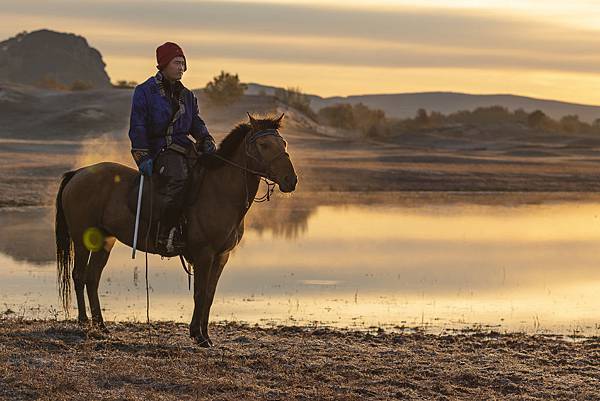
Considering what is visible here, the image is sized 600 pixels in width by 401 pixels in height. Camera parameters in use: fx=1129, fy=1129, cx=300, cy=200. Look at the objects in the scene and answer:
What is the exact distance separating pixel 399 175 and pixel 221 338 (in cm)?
2956

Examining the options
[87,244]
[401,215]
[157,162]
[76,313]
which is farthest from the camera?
[401,215]

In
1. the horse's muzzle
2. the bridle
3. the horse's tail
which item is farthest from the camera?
the horse's tail

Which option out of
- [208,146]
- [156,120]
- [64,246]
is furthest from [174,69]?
[64,246]

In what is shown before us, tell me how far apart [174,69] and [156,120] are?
475 millimetres

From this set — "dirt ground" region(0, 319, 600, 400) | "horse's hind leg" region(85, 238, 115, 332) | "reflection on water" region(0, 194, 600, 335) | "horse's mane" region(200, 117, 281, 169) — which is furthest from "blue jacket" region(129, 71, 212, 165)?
"reflection on water" region(0, 194, 600, 335)

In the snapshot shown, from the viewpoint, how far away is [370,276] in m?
15.9

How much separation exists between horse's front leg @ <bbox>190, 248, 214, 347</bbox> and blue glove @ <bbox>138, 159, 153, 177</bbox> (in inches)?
32.7

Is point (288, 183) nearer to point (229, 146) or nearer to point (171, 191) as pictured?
point (229, 146)

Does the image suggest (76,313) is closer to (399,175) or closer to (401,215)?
(401,215)

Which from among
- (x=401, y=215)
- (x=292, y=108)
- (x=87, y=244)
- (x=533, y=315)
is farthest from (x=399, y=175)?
(x=292, y=108)

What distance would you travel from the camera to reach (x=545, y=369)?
9.22 m

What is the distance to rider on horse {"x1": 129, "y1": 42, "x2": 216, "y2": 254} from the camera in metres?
9.87

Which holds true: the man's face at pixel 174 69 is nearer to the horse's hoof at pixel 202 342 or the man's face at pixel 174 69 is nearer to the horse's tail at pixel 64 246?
the horse's tail at pixel 64 246

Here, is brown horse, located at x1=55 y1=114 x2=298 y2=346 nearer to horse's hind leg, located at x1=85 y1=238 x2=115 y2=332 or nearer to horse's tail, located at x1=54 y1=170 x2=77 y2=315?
horse's hind leg, located at x1=85 y1=238 x2=115 y2=332
